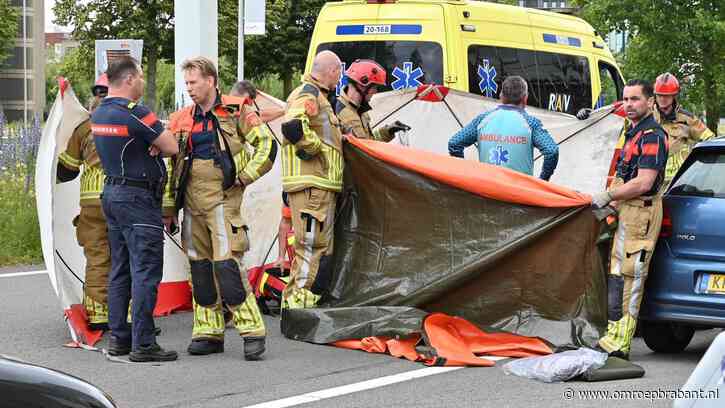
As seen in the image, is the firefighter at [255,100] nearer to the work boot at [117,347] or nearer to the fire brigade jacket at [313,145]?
the fire brigade jacket at [313,145]

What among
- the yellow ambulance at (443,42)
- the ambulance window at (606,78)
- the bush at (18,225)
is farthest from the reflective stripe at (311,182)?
the ambulance window at (606,78)

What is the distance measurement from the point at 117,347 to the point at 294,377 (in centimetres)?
130

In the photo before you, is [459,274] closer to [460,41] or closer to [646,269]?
[646,269]

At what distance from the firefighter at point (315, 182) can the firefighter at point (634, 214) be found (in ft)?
6.34

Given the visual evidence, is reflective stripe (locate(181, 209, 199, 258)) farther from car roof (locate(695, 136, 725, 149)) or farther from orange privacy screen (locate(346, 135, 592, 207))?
car roof (locate(695, 136, 725, 149))

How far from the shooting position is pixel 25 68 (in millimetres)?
87062

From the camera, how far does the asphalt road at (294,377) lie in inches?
269

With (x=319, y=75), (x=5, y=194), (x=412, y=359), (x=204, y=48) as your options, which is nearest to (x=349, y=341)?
(x=412, y=359)

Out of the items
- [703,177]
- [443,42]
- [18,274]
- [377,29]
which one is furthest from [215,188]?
[18,274]

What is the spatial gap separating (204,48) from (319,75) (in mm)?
4941

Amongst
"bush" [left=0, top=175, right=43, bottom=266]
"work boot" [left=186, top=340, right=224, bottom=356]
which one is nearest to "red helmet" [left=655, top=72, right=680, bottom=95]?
"work boot" [left=186, top=340, right=224, bottom=356]

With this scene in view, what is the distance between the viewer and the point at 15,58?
87.1m

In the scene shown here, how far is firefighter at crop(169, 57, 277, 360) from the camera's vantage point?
26.1 ft

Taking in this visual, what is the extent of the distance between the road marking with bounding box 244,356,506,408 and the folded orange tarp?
0.75 feet
